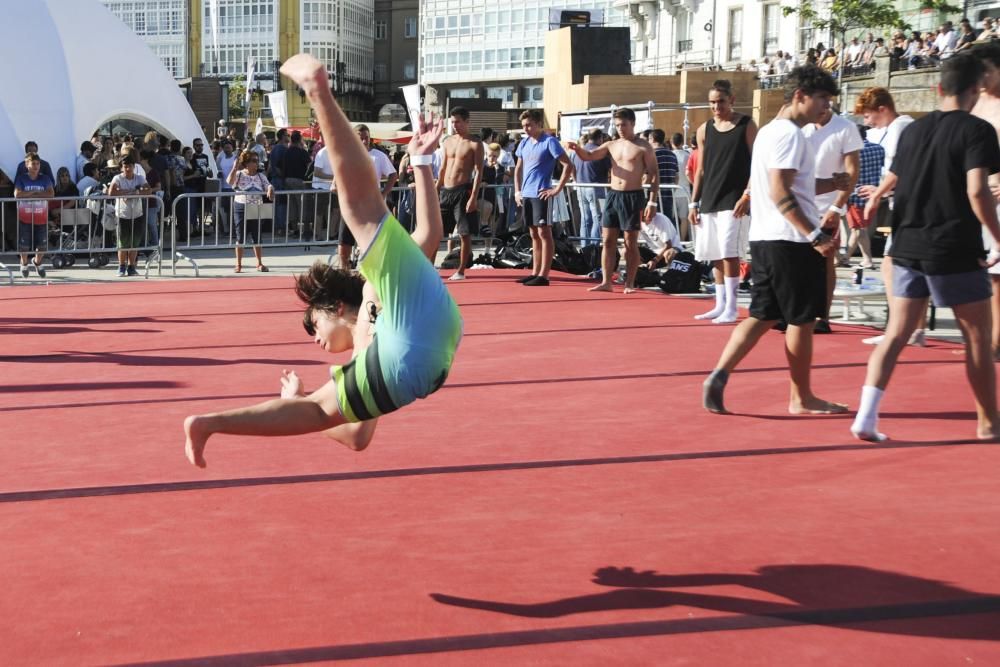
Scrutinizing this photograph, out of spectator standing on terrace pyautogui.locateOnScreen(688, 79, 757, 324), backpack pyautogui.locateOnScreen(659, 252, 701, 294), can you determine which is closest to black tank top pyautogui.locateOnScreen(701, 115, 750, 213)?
spectator standing on terrace pyautogui.locateOnScreen(688, 79, 757, 324)

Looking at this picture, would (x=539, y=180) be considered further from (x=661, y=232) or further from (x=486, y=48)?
(x=486, y=48)

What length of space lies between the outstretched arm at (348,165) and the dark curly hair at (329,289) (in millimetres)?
392

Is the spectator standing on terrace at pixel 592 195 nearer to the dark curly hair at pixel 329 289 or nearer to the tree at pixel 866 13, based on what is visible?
the dark curly hair at pixel 329 289

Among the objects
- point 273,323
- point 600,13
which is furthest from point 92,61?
point 600,13

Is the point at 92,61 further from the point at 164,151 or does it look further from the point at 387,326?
the point at 387,326

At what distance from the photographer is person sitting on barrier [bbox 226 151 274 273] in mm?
17641

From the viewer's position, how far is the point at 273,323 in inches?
481

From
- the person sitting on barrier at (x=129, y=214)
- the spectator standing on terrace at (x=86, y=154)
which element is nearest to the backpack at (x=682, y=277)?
the person sitting on barrier at (x=129, y=214)

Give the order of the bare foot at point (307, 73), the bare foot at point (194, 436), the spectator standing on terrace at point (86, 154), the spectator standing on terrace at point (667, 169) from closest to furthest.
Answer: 1. the bare foot at point (307, 73)
2. the bare foot at point (194, 436)
3. the spectator standing on terrace at point (667, 169)
4. the spectator standing on terrace at point (86, 154)

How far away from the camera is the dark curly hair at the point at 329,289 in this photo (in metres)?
4.85

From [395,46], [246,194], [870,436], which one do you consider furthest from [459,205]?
[395,46]

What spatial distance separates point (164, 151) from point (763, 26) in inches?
1656

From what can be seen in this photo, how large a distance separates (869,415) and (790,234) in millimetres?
1141

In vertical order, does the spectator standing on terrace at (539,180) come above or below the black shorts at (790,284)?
above
